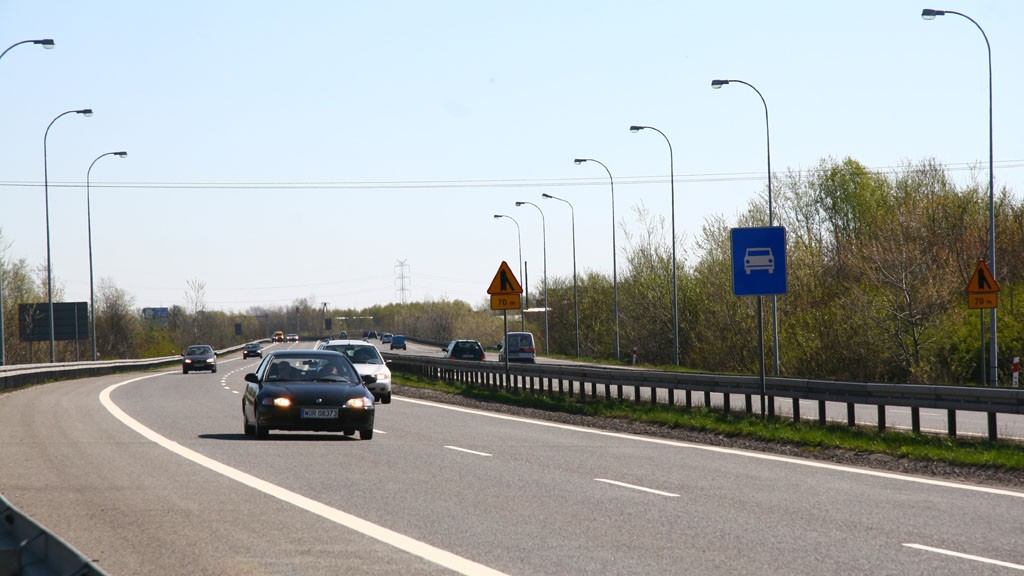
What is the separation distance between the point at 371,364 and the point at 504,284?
12.0ft

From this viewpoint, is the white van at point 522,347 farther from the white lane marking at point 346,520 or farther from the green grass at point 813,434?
the white lane marking at point 346,520

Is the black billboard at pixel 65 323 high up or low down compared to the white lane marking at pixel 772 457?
up

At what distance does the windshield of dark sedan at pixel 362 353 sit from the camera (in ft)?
95.0

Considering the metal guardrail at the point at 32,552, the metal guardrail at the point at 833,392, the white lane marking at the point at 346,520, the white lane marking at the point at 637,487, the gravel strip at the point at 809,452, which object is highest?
the metal guardrail at the point at 32,552

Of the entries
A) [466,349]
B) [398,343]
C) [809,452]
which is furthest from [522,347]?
[398,343]

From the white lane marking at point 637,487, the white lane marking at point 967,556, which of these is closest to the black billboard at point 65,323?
the white lane marking at point 637,487

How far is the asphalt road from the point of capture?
26.2 ft

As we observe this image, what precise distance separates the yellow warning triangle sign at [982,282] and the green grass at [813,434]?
8652 millimetres

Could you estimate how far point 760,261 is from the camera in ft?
67.2

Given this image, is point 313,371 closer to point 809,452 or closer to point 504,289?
point 809,452

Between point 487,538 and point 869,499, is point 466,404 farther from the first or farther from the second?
point 487,538

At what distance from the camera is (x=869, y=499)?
11430mm

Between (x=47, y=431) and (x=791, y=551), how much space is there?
1447 cm

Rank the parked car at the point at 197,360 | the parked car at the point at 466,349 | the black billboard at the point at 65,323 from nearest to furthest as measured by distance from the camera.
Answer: the parked car at the point at 466,349 → the parked car at the point at 197,360 → the black billboard at the point at 65,323
